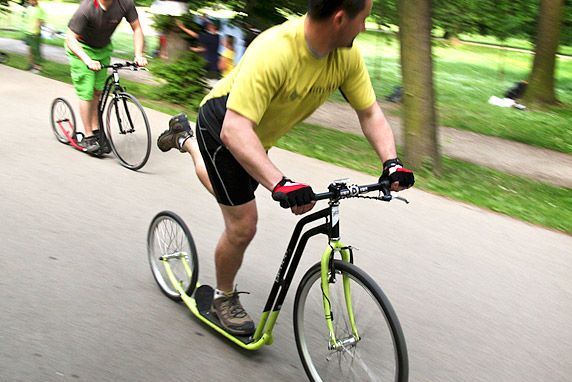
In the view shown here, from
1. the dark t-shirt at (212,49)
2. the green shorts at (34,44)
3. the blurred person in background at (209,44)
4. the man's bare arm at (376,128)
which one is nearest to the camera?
the man's bare arm at (376,128)

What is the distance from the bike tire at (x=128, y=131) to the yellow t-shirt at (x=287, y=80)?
13.1 ft

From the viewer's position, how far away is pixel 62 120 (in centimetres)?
873

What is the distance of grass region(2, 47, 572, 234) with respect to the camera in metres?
7.70

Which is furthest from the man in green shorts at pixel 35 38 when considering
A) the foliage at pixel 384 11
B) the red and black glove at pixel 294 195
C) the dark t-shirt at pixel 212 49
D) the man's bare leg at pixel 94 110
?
the red and black glove at pixel 294 195

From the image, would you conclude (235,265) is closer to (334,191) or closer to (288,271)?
(288,271)

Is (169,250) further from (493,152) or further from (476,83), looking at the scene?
(476,83)

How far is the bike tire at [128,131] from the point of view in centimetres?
779

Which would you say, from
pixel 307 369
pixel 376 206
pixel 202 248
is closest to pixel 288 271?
pixel 307 369

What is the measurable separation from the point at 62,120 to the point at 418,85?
418 cm

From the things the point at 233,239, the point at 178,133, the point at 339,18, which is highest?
the point at 339,18

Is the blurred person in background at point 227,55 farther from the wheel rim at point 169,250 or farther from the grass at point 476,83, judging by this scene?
the wheel rim at point 169,250

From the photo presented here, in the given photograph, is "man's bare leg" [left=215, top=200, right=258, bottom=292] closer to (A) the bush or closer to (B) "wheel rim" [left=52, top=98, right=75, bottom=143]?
(B) "wheel rim" [left=52, top=98, right=75, bottom=143]

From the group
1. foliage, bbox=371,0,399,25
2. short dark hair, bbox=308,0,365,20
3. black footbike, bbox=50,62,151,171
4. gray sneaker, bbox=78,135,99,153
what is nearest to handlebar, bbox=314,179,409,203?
short dark hair, bbox=308,0,365,20

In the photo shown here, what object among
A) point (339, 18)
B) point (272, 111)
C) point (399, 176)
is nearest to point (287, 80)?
point (272, 111)
